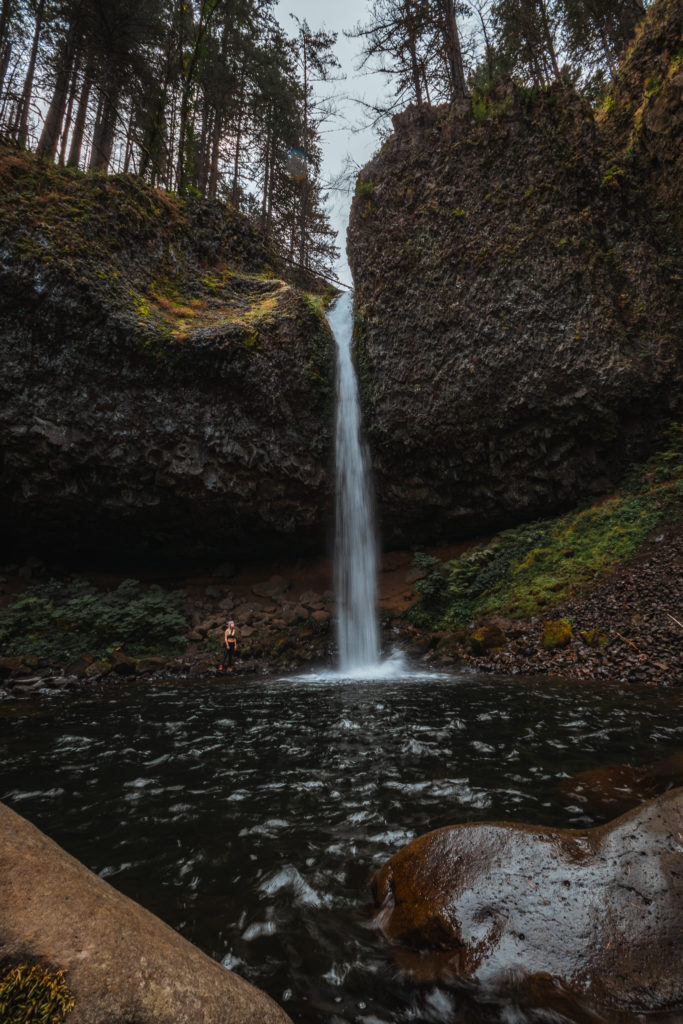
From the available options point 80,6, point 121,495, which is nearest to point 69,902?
point 121,495

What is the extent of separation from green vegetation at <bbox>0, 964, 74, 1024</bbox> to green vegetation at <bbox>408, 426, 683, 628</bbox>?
31.8 ft

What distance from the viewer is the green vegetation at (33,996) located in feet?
3.57

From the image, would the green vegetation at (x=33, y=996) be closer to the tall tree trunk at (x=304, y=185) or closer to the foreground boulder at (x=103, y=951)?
the foreground boulder at (x=103, y=951)

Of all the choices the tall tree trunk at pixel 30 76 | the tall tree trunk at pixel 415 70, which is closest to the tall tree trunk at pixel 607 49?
the tall tree trunk at pixel 415 70

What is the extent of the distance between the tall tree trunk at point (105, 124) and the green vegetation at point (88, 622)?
14967mm

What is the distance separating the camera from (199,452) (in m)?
12.4

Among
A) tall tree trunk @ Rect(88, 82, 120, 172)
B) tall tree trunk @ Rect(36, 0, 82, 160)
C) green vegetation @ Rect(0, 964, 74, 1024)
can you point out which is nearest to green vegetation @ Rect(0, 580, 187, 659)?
green vegetation @ Rect(0, 964, 74, 1024)

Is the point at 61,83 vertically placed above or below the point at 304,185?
below

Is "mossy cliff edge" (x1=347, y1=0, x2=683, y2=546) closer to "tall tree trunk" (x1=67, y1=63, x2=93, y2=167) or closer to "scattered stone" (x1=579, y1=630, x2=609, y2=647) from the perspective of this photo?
"scattered stone" (x1=579, y1=630, x2=609, y2=647)

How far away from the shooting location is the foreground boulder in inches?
47.4

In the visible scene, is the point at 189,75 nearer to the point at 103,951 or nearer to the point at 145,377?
the point at 145,377

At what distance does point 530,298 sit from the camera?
11844 millimetres

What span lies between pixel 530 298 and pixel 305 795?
12576 millimetres

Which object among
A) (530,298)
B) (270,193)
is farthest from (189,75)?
(530,298)
